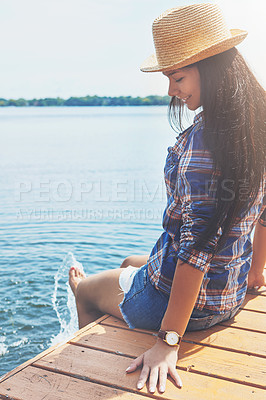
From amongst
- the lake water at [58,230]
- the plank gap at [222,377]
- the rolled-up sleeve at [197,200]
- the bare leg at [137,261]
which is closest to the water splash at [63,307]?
the lake water at [58,230]

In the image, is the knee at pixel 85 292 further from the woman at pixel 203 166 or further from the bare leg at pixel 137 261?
the woman at pixel 203 166

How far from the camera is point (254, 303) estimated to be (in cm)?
261

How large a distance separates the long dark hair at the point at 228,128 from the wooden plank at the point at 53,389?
24.7 inches

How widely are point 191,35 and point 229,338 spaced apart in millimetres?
1302

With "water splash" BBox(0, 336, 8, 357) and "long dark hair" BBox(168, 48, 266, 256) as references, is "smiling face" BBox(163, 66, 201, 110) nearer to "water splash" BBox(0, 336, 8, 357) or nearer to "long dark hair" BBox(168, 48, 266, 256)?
"long dark hair" BBox(168, 48, 266, 256)

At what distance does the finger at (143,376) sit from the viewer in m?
1.78

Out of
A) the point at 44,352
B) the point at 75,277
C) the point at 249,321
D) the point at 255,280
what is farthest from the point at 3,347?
the point at 249,321

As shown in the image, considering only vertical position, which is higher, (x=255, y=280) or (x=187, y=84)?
(x=187, y=84)

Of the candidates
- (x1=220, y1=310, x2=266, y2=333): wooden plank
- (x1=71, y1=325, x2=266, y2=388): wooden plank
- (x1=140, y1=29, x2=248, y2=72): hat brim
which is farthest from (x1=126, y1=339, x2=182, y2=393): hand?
(x1=140, y1=29, x2=248, y2=72): hat brim

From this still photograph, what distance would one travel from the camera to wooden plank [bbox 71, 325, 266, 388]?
1907mm

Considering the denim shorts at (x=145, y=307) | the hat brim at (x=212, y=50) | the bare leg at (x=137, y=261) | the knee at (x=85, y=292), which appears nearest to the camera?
the hat brim at (x=212, y=50)

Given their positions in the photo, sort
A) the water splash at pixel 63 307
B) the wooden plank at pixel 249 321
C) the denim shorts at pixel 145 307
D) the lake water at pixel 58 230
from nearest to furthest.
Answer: the denim shorts at pixel 145 307, the wooden plank at pixel 249 321, the water splash at pixel 63 307, the lake water at pixel 58 230

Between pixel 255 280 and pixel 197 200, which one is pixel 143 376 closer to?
pixel 197 200

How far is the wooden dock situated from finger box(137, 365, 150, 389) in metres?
0.02
